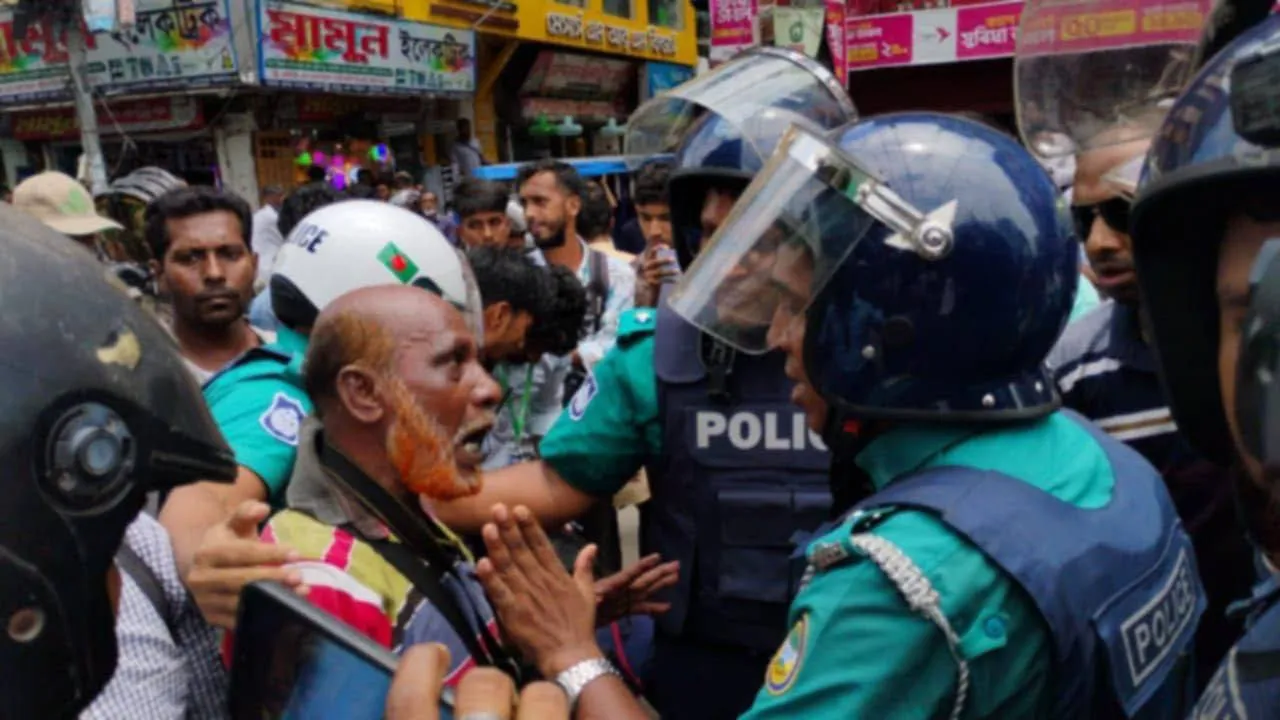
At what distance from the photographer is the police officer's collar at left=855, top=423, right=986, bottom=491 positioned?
1.64 m

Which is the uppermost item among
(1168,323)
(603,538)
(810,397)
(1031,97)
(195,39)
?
(195,39)

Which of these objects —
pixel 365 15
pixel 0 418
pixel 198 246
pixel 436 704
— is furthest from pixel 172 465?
pixel 365 15

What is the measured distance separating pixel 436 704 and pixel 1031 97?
383 centimetres

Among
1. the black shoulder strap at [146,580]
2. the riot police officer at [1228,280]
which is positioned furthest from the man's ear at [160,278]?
the riot police officer at [1228,280]

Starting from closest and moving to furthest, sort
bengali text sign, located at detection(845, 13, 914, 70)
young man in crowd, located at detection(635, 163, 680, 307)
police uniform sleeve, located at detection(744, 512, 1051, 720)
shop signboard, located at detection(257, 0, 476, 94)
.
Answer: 1. police uniform sleeve, located at detection(744, 512, 1051, 720)
2. young man in crowd, located at detection(635, 163, 680, 307)
3. shop signboard, located at detection(257, 0, 476, 94)
4. bengali text sign, located at detection(845, 13, 914, 70)

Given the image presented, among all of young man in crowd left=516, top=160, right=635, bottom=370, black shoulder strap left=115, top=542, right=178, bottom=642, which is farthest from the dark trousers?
young man in crowd left=516, top=160, right=635, bottom=370

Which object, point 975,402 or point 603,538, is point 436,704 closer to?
point 975,402

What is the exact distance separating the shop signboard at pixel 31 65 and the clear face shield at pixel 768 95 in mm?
12922

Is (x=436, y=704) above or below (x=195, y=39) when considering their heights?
below

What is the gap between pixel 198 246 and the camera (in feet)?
12.2

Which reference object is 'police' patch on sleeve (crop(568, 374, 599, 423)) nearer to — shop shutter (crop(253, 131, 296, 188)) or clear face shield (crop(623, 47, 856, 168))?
clear face shield (crop(623, 47, 856, 168))

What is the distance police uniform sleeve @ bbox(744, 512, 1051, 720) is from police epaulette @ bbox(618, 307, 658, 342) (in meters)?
1.26

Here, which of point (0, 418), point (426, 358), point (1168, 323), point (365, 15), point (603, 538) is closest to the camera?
point (0, 418)

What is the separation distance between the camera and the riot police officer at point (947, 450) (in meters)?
1.35
